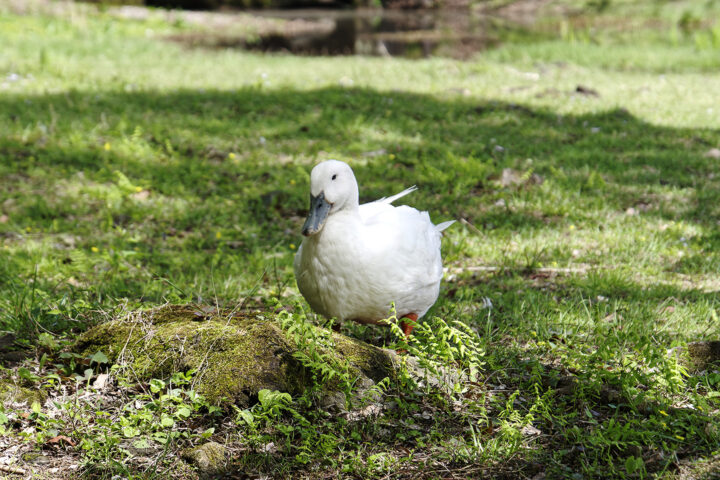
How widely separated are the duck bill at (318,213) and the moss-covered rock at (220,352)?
52 cm

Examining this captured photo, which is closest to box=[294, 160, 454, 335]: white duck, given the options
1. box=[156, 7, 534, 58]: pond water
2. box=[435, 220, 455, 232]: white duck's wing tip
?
box=[435, 220, 455, 232]: white duck's wing tip

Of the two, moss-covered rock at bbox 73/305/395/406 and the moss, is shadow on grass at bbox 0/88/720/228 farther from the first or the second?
the moss

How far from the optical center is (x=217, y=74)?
1180 cm

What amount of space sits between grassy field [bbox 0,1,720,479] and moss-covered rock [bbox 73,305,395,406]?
16 centimetres

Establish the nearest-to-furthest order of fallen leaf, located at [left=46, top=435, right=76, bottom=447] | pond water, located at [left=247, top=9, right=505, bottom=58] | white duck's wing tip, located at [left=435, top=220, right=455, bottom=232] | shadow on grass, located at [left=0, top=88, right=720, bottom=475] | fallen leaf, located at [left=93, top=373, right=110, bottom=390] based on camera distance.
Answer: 1. fallen leaf, located at [left=46, top=435, right=76, bottom=447]
2. fallen leaf, located at [left=93, top=373, right=110, bottom=390]
3. shadow on grass, located at [left=0, top=88, right=720, bottom=475]
4. white duck's wing tip, located at [left=435, top=220, right=455, bottom=232]
5. pond water, located at [left=247, top=9, right=505, bottom=58]

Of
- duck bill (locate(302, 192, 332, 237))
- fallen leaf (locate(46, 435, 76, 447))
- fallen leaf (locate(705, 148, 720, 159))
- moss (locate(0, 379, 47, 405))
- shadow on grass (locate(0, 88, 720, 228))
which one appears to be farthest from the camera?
fallen leaf (locate(705, 148, 720, 159))

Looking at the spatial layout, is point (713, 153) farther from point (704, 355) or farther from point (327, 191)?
point (327, 191)

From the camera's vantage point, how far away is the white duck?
10.7 feet

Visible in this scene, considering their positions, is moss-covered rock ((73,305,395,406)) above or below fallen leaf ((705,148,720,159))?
below

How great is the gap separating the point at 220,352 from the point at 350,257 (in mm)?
801

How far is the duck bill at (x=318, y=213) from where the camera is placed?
3.22 meters

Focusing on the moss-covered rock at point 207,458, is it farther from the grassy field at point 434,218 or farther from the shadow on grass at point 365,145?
the shadow on grass at point 365,145

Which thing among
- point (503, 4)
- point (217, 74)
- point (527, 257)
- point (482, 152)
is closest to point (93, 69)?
point (217, 74)

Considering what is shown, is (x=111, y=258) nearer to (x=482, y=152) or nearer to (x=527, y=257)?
(x=527, y=257)
